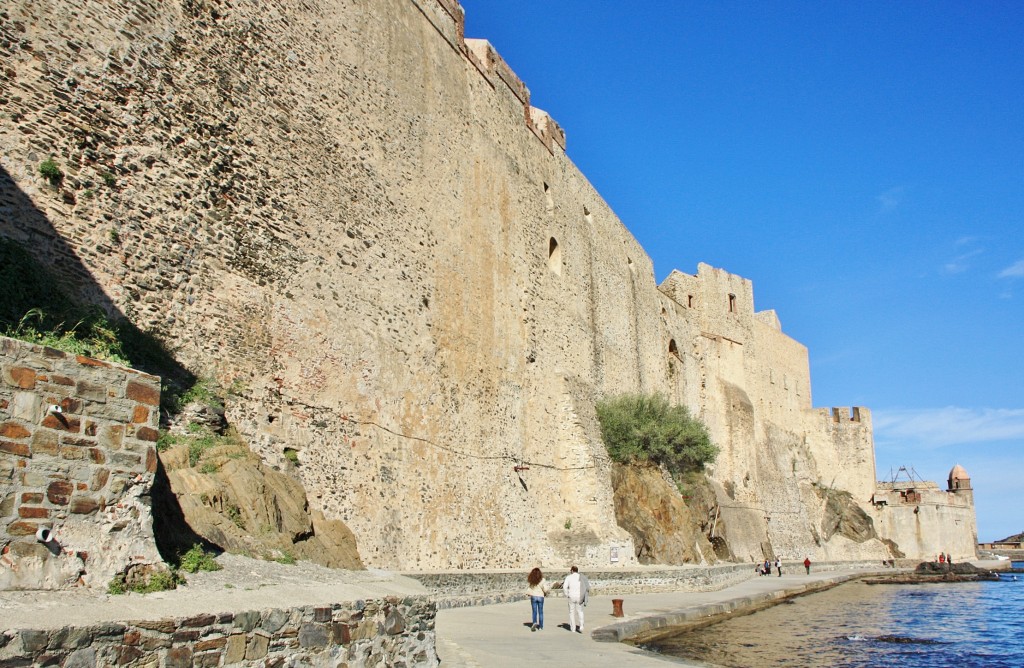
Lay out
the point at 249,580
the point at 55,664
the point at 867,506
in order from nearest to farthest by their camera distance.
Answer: the point at 55,664 < the point at 249,580 < the point at 867,506

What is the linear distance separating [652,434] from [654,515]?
2074mm

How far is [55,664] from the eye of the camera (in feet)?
13.0

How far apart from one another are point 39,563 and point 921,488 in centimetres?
4966

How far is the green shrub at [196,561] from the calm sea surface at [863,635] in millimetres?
6780

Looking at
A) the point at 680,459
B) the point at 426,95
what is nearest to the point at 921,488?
the point at 680,459

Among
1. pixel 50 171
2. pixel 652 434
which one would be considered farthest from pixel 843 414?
pixel 50 171

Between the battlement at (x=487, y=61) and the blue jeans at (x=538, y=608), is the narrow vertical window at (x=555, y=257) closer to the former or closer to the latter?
the battlement at (x=487, y=61)

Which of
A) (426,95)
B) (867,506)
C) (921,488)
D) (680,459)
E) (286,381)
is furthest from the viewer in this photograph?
(921,488)

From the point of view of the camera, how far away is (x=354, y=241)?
504 inches

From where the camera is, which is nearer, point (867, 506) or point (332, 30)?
point (332, 30)

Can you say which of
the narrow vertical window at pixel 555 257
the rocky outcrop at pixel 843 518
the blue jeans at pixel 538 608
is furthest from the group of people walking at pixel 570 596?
the rocky outcrop at pixel 843 518

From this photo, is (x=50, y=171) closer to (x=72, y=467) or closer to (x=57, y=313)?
(x=57, y=313)

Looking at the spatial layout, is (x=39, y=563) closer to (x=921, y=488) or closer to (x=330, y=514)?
(x=330, y=514)

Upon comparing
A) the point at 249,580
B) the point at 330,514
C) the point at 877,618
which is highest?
the point at 330,514
